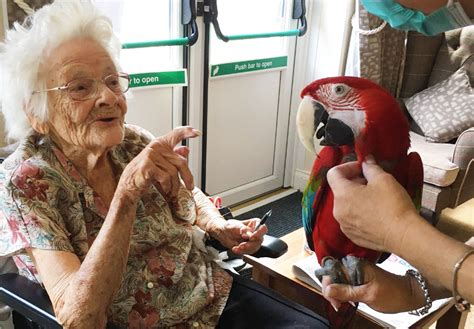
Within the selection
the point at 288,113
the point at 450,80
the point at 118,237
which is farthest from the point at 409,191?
the point at 288,113

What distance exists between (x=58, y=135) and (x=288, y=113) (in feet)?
7.47

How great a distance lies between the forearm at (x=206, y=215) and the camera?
1.49 m

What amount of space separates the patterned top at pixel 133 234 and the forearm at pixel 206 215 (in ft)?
0.10

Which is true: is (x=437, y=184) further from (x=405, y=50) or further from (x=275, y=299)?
(x=275, y=299)

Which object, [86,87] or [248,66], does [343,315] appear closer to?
[86,87]

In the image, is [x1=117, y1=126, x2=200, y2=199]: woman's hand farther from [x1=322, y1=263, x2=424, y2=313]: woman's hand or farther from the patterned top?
[x1=322, y1=263, x2=424, y2=313]: woman's hand

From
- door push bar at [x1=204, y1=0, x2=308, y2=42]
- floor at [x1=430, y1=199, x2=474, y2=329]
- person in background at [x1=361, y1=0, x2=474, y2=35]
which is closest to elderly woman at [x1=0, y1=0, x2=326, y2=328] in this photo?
person in background at [x1=361, y1=0, x2=474, y2=35]

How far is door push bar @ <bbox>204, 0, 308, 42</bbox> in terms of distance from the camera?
102 inches

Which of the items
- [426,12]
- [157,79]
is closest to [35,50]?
[426,12]

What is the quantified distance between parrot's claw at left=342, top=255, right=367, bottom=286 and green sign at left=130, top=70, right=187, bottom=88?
174 centimetres

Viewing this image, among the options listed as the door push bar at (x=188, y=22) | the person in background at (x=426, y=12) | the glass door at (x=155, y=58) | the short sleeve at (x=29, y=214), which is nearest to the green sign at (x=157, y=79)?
the glass door at (x=155, y=58)

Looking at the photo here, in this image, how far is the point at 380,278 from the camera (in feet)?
3.00

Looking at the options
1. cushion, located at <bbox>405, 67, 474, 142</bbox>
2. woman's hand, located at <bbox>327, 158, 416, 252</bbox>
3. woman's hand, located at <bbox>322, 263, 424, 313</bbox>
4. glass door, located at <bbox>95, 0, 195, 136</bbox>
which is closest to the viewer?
woman's hand, located at <bbox>327, 158, 416, 252</bbox>

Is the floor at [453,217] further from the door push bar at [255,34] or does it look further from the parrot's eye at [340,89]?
the parrot's eye at [340,89]
